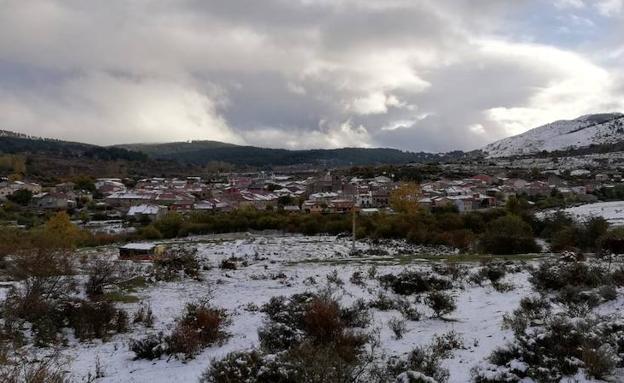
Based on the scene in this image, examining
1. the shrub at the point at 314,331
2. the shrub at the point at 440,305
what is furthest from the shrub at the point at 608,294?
the shrub at the point at 314,331

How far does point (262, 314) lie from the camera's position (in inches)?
515

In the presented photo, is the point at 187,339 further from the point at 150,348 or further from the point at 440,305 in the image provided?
the point at 440,305

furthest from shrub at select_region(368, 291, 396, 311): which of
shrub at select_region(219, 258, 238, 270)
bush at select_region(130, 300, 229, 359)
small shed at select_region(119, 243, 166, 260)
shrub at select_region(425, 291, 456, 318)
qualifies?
small shed at select_region(119, 243, 166, 260)

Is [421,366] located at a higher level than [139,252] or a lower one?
higher

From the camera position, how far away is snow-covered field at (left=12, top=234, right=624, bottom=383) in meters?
8.96

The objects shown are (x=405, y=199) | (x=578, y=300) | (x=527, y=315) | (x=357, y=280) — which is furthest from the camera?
(x=405, y=199)

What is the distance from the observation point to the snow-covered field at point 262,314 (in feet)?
29.4

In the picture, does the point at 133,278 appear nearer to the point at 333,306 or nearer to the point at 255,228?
the point at 333,306

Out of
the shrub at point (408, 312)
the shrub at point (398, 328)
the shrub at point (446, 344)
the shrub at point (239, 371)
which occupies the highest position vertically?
the shrub at point (239, 371)

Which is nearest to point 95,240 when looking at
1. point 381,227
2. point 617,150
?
point 381,227

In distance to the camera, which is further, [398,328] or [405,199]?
[405,199]

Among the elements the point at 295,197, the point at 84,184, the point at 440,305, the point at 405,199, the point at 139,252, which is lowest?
the point at 295,197

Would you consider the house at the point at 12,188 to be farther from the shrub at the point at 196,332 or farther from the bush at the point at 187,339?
the bush at the point at 187,339

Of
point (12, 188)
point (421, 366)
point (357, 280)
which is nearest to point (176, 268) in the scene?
point (357, 280)
